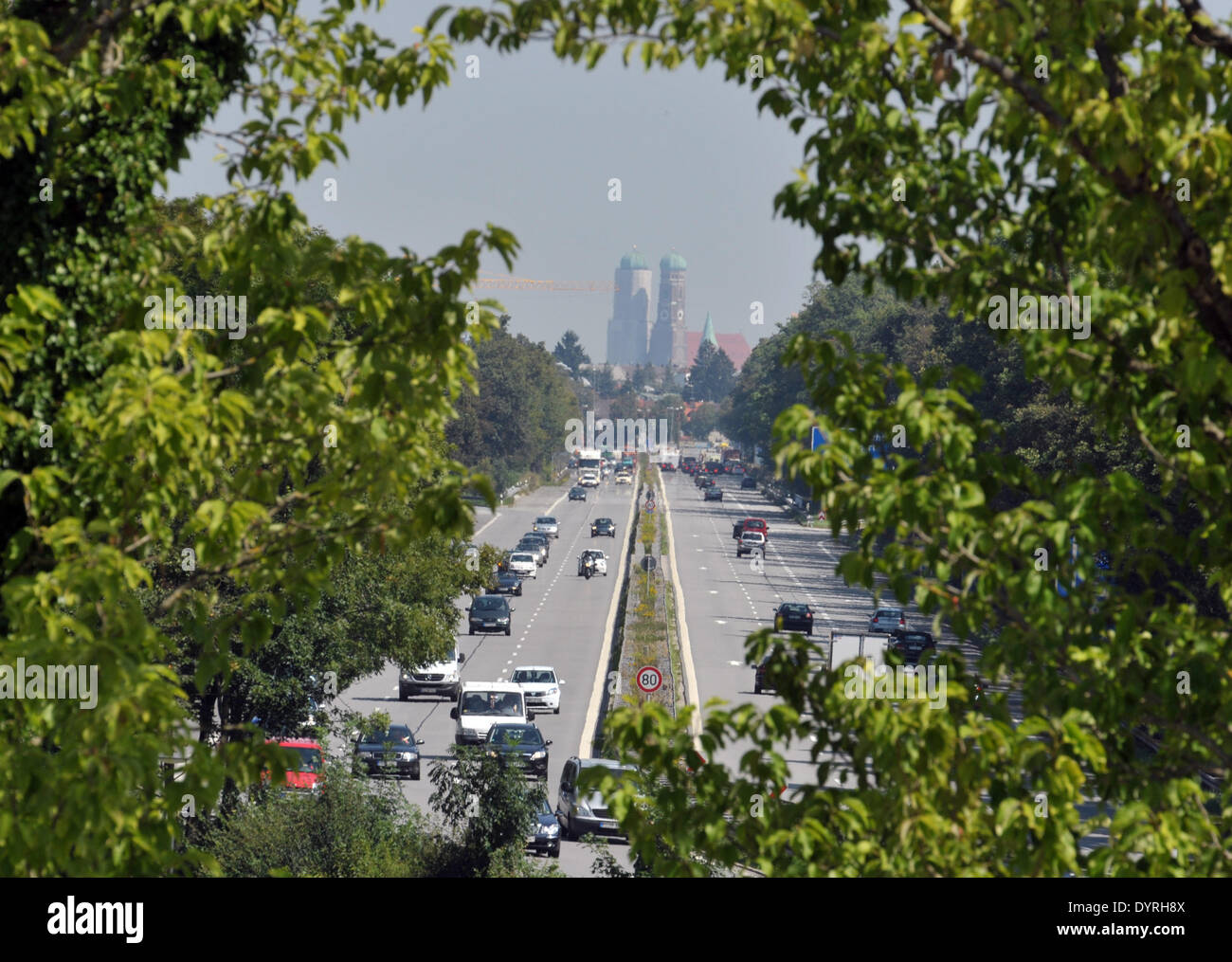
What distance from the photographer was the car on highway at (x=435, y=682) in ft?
133

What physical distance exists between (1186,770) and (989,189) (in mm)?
2753

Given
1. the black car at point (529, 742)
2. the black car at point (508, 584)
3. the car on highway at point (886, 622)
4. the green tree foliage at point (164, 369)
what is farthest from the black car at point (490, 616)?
the green tree foliage at point (164, 369)

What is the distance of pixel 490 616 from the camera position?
53.6m

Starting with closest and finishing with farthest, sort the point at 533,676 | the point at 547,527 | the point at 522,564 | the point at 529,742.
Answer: the point at 529,742 < the point at 533,676 < the point at 522,564 < the point at 547,527

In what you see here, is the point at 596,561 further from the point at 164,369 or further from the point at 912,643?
the point at 164,369

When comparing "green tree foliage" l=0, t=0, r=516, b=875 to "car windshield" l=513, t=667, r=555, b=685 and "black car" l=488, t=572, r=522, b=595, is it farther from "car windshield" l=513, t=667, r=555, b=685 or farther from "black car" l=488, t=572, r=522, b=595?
"black car" l=488, t=572, r=522, b=595

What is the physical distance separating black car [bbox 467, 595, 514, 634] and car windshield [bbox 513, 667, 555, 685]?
14.3 metres

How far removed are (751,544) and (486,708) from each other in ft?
152

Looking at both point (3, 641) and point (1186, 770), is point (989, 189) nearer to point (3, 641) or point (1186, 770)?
point (1186, 770)

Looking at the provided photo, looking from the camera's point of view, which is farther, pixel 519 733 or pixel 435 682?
pixel 435 682

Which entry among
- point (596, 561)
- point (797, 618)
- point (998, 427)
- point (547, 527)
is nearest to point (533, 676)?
point (797, 618)

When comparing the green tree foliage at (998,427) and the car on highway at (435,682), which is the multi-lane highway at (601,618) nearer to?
the car on highway at (435,682)

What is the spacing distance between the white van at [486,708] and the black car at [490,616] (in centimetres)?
1813
